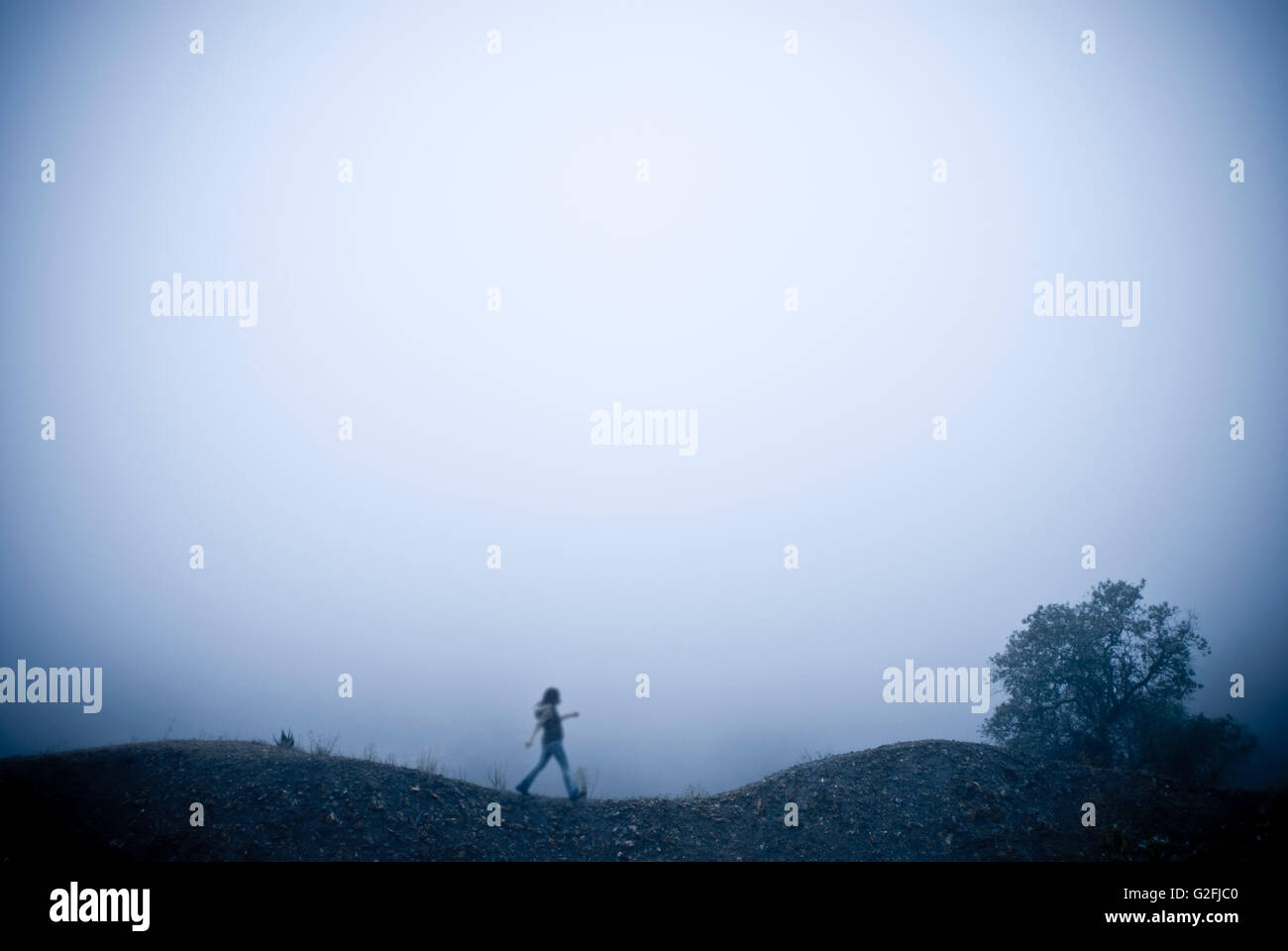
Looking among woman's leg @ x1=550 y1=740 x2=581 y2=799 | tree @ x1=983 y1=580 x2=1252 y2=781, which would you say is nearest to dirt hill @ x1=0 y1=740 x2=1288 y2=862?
woman's leg @ x1=550 y1=740 x2=581 y2=799

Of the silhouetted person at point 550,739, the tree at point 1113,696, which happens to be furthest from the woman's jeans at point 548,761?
the tree at point 1113,696

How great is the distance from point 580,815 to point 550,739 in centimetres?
162

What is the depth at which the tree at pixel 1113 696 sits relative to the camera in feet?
63.6

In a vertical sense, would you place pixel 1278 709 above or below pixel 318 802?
below

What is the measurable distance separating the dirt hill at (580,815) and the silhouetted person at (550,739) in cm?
44

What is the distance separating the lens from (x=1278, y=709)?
1303 inches

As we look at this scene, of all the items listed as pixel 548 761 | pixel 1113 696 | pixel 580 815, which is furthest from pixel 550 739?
pixel 1113 696

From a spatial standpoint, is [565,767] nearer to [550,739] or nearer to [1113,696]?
[550,739]

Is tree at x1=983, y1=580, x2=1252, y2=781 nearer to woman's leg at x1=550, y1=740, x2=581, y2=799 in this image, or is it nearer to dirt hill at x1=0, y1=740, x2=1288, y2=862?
dirt hill at x1=0, y1=740, x2=1288, y2=862

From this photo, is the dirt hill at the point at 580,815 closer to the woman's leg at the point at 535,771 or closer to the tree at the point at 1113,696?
the woman's leg at the point at 535,771
